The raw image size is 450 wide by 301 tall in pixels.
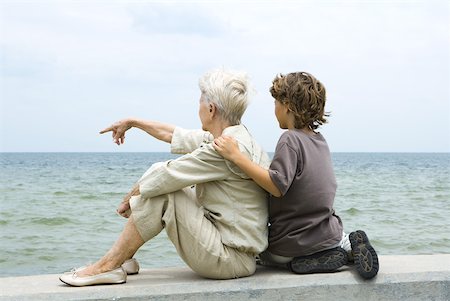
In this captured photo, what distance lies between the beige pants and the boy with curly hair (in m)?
0.29

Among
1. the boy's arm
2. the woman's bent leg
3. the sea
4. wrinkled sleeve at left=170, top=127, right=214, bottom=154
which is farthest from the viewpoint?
the sea

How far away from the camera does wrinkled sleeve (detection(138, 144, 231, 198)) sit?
9.45 ft

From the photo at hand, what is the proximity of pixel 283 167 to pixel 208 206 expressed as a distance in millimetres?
402

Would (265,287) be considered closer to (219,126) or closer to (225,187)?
(225,187)

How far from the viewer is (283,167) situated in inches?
115

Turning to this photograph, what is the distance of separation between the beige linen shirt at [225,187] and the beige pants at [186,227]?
48 millimetres

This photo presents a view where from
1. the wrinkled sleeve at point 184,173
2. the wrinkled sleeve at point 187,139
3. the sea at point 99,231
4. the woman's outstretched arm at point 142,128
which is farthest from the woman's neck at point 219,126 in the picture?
the sea at point 99,231

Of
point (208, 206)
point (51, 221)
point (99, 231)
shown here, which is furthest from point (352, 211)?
point (208, 206)

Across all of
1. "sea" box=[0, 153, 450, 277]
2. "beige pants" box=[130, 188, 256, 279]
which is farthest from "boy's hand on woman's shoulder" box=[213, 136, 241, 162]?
"sea" box=[0, 153, 450, 277]

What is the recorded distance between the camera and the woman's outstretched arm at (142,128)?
3525mm

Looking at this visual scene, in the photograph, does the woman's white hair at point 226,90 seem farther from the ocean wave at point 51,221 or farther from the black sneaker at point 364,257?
the ocean wave at point 51,221

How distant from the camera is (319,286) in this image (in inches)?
120

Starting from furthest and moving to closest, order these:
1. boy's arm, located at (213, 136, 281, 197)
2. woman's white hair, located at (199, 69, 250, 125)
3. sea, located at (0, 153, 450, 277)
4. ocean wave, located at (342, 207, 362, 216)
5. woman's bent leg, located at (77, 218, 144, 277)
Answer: ocean wave, located at (342, 207, 362, 216), sea, located at (0, 153, 450, 277), woman's bent leg, located at (77, 218, 144, 277), woman's white hair, located at (199, 69, 250, 125), boy's arm, located at (213, 136, 281, 197)

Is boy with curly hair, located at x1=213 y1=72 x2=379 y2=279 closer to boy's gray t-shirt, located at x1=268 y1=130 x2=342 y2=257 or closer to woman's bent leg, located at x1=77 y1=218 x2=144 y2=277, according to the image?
boy's gray t-shirt, located at x1=268 y1=130 x2=342 y2=257
